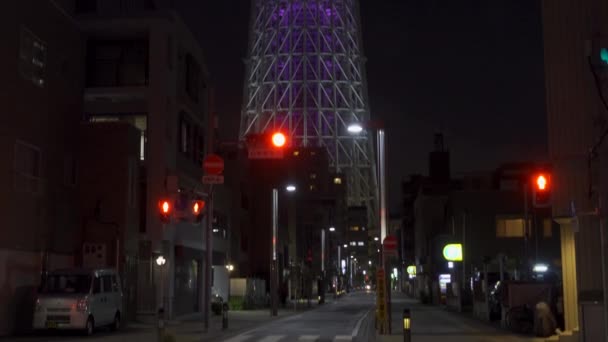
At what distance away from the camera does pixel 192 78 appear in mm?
45438

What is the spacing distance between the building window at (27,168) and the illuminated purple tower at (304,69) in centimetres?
10162

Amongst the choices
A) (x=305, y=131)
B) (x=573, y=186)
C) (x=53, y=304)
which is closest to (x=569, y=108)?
(x=573, y=186)

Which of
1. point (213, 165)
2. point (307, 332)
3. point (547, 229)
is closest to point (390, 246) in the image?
point (307, 332)

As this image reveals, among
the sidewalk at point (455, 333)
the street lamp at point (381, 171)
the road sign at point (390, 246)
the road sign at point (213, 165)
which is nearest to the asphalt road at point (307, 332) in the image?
the sidewalk at point (455, 333)

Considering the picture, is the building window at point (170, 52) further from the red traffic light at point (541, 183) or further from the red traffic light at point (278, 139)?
the red traffic light at point (541, 183)

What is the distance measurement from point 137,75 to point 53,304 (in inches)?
669

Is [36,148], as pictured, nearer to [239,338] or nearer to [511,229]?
[239,338]

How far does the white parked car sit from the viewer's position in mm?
26344

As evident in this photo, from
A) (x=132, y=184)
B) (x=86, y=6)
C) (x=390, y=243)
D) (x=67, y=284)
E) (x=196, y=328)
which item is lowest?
(x=196, y=328)

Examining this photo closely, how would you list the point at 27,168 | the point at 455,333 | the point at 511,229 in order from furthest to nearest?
1. the point at 511,229
2. the point at 455,333
3. the point at 27,168

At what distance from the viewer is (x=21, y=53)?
1126 inches

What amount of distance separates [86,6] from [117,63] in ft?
17.1

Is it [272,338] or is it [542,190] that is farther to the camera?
[272,338]

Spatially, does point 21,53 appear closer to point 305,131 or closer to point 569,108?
point 569,108
